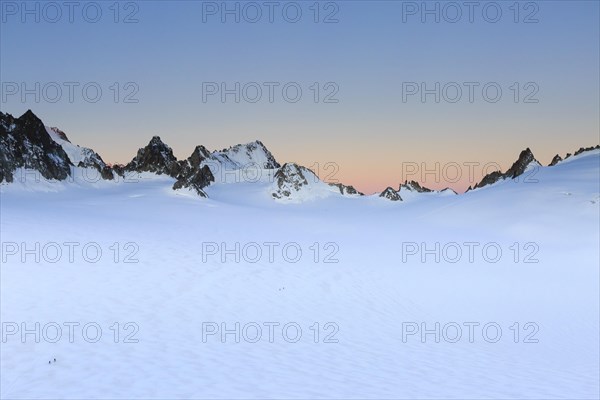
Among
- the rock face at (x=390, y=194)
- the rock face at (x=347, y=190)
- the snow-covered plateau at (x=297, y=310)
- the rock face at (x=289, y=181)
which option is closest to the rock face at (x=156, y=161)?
the rock face at (x=289, y=181)

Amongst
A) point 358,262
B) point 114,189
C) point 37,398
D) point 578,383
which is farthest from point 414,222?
point 114,189

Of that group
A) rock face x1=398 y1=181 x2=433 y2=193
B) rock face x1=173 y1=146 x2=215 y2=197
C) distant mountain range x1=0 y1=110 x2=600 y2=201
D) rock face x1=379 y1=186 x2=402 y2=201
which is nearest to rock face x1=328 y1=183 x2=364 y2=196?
A: distant mountain range x1=0 y1=110 x2=600 y2=201

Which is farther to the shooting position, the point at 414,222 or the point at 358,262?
the point at 414,222

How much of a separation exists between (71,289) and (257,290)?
Answer: 707 cm

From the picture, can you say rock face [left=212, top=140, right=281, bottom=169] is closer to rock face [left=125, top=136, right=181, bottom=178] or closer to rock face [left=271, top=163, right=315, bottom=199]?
rock face [left=125, top=136, right=181, bottom=178]

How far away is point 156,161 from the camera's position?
106 meters

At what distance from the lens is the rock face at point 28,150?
199 feet

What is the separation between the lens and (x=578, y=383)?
36.6ft

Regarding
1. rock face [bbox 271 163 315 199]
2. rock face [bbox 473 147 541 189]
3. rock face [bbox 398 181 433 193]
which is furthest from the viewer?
rock face [bbox 398 181 433 193]

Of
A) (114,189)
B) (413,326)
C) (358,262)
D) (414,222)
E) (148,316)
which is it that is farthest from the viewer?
(114,189)

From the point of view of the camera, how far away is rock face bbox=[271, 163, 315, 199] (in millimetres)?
83312

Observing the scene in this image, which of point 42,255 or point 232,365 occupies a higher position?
point 42,255

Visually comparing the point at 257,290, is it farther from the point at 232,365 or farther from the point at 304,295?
the point at 232,365

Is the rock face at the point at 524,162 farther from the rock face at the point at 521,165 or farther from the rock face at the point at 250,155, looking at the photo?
the rock face at the point at 250,155
